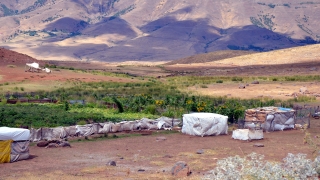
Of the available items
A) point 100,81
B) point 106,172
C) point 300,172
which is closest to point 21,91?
point 100,81

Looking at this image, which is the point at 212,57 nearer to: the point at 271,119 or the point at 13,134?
the point at 271,119

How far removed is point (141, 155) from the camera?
24531mm

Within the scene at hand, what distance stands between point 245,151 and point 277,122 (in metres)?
9.32

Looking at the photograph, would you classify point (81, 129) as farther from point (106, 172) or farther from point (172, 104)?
point (172, 104)

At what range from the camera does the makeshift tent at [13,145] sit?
22.5 meters

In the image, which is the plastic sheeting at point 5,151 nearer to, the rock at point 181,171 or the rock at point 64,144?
the rock at point 64,144

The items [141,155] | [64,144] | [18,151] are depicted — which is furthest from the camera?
[64,144]

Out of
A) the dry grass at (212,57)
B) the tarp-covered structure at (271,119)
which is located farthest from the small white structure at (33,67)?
the dry grass at (212,57)

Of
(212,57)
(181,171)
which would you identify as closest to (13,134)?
(181,171)

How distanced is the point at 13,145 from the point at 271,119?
1728 centimetres

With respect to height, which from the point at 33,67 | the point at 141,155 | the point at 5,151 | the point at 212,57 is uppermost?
the point at 212,57

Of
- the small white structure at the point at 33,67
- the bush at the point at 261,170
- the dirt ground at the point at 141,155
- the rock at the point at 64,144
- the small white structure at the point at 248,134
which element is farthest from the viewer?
the small white structure at the point at 33,67

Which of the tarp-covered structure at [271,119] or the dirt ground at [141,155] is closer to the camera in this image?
the dirt ground at [141,155]

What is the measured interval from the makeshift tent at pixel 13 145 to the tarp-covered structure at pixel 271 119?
50.7ft
